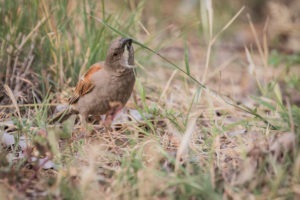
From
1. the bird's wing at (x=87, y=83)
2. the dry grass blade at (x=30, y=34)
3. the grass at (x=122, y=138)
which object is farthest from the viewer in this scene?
the dry grass blade at (x=30, y=34)

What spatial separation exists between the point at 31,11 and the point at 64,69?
30.8 inches

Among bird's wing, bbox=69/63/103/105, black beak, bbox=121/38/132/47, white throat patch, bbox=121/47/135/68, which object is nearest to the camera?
black beak, bbox=121/38/132/47

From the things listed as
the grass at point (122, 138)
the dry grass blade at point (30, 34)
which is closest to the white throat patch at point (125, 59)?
the grass at point (122, 138)

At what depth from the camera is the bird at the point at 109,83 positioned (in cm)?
357

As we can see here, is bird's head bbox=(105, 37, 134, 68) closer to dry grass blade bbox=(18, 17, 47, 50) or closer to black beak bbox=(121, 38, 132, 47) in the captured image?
black beak bbox=(121, 38, 132, 47)

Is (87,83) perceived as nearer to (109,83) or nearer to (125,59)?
(109,83)

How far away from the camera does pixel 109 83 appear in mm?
3672

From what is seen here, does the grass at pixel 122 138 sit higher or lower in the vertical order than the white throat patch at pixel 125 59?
lower

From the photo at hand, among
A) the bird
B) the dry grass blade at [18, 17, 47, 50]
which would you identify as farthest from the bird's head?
the dry grass blade at [18, 17, 47, 50]

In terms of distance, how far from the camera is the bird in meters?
3.57

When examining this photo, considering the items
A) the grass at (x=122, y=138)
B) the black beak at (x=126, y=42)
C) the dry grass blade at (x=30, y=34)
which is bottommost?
the grass at (x=122, y=138)

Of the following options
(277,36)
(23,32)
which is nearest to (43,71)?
(23,32)

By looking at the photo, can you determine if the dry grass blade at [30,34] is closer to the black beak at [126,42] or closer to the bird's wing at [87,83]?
the bird's wing at [87,83]

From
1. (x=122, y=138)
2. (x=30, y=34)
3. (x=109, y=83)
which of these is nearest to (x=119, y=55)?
(x=109, y=83)
